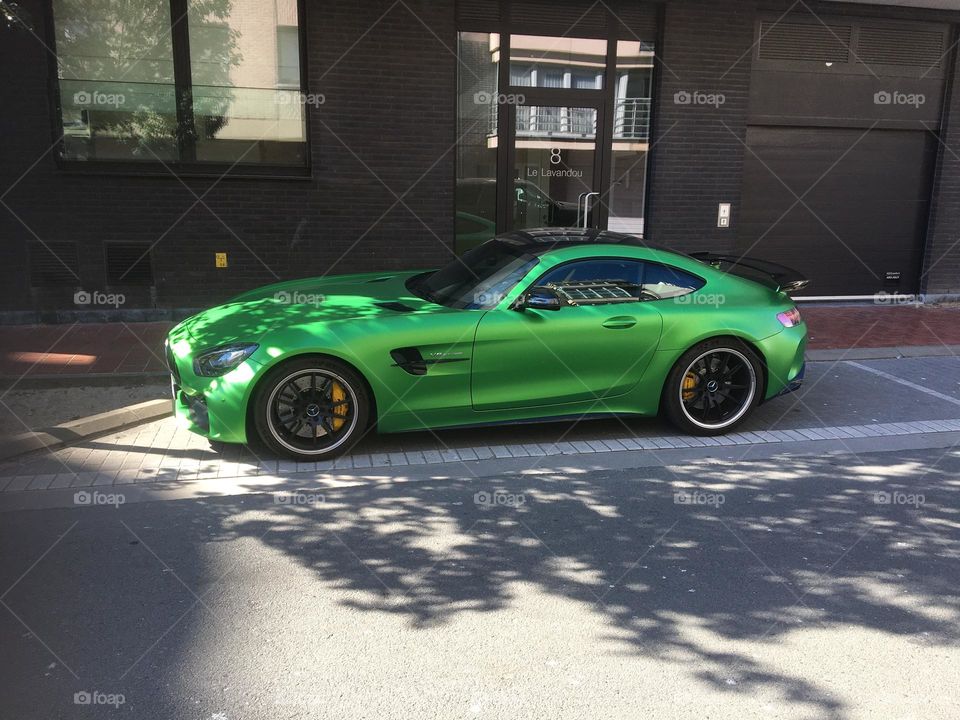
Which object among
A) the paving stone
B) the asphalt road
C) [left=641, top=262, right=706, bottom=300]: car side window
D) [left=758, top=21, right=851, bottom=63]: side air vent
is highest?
[left=758, top=21, right=851, bottom=63]: side air vent

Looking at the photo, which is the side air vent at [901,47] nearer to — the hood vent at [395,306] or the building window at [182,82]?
the building window at [182,82]

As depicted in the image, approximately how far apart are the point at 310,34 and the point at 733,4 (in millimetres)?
5419

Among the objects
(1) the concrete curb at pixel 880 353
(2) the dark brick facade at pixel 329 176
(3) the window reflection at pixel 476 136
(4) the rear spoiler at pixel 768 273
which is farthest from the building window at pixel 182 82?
(1) the concrete curb at pixel 880 353

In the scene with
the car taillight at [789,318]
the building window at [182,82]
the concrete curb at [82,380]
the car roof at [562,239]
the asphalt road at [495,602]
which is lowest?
the asphalt road at [495,602]

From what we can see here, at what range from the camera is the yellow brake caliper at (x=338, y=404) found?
17.5 feet

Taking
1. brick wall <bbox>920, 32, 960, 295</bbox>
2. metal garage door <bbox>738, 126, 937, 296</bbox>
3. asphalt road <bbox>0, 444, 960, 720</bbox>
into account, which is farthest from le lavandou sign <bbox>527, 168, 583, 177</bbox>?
asphalt road <bbox>0, 444, 960, 720</bbox>

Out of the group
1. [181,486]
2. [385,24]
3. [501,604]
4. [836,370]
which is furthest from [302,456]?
[385,24]

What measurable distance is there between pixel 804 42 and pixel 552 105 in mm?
3612

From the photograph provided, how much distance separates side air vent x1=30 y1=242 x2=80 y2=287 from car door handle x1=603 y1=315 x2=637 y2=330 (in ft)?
21.7

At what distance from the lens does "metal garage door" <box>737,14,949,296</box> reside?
1091 centimetres

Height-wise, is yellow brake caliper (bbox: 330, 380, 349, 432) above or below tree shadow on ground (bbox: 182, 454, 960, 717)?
above

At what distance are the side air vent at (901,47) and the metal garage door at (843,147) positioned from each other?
1cm

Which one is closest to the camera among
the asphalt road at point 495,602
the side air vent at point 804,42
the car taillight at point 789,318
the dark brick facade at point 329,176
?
the asphalt road at point 495,602

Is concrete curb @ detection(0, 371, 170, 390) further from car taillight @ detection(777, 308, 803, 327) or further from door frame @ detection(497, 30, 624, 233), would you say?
car taillight @ detection(777, 308, 803, 327)
